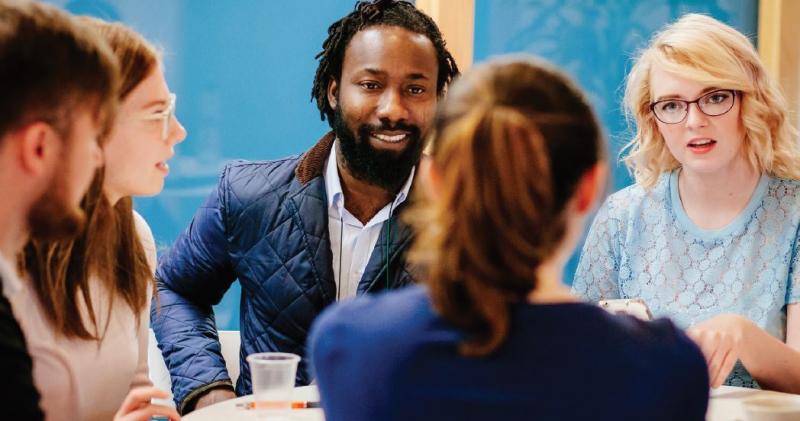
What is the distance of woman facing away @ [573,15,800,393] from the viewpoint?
8.61ft

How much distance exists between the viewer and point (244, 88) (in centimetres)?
346

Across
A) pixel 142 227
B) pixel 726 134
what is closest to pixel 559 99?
pixel 142 227

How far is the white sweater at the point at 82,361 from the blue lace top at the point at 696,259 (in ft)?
5.26

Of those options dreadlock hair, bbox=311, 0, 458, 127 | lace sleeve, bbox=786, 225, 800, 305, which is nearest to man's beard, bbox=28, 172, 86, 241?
dreadlock hair, bbox=311, 0, 458, 127

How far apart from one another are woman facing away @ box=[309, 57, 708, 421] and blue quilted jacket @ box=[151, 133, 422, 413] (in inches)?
57.1

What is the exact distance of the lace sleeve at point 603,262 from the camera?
2.90 metres

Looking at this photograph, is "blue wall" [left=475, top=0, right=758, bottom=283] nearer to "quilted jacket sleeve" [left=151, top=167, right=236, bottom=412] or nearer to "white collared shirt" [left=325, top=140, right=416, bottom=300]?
"white collared shirt" [left=325, top=140, right=416, bottom=300]

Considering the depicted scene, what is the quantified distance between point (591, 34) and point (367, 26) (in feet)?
4.65

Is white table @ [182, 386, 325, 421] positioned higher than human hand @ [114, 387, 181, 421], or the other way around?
human hand @ [114, 387, 181, 421]

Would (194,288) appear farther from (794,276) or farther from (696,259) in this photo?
(794,276)

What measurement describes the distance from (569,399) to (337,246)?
1.66 meters

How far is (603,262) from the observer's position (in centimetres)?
291

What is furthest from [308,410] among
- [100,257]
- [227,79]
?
[227,79]

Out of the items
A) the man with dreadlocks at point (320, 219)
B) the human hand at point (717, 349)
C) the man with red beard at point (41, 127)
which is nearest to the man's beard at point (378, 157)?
the man with dreadlocks at point (320, 219)
